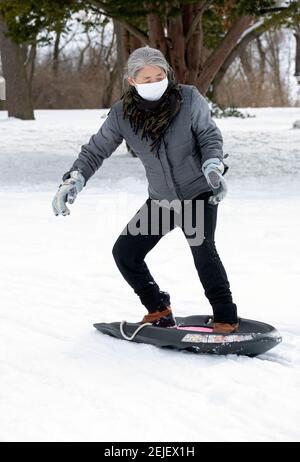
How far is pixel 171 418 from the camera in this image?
340 cm

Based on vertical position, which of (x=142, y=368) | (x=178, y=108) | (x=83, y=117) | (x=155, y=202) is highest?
(x=178, y=108)

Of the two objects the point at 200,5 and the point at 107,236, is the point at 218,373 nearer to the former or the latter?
the point at 107,236

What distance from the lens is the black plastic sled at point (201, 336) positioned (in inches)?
166

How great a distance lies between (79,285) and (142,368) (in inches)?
74.7

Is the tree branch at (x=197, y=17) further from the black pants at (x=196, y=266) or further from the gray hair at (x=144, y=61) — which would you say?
the black pants at (x=196, y=266)

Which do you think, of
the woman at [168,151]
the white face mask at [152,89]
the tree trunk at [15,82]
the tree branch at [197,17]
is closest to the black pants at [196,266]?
the woman at [168,151]

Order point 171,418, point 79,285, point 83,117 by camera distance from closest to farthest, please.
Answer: point 171,418 < point 79,285 < point 83,117

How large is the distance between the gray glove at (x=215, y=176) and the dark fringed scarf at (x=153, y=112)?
31cm

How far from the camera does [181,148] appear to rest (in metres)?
4.16

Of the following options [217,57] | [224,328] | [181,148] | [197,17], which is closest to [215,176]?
[181,148]

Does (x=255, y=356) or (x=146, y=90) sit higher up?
(x=146, y=90)

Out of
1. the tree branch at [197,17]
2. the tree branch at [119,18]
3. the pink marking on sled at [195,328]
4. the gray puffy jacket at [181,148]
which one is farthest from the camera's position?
the tree branch at [197,17]

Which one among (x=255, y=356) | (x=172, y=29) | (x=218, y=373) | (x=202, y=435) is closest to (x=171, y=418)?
(x=202, y=435)

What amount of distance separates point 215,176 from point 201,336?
902mm
